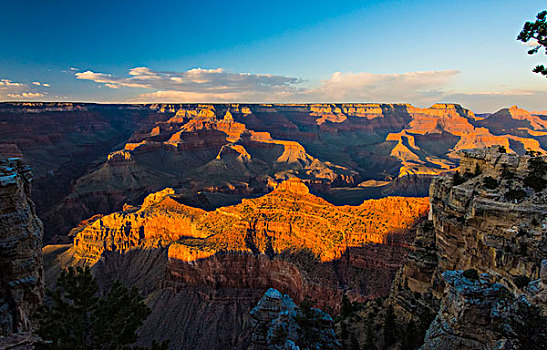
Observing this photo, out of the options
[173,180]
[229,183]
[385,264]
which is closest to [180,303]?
[385,264]

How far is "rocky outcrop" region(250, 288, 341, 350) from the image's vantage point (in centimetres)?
1531

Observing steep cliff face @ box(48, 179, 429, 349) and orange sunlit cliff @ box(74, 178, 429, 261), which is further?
orange sunlit cliff @ box(74, 178, 429, 261)

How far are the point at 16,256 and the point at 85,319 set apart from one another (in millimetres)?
4935

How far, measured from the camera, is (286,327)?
15.8m

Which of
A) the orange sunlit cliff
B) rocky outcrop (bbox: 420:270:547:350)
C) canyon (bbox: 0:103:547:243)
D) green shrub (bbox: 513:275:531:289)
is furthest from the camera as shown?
canyon (bbox: 0:103:547:243)

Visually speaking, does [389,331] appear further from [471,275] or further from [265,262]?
[265,262]

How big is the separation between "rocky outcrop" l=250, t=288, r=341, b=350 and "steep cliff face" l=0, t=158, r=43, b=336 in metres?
10.9

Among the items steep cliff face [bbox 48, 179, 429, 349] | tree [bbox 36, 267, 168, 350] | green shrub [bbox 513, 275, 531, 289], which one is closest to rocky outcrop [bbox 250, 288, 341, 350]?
tree [bbox 36, 267, 168, 350]

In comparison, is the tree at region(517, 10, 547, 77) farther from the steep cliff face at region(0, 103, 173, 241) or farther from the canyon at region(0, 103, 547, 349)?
the steep cliff face at region(0, 103, 173, 241)

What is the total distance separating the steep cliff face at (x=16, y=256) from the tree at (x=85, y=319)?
215 centimetres

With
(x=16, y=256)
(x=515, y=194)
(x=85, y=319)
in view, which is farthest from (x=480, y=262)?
(x=16, y=256)

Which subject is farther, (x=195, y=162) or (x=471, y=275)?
(x=195, y=162)

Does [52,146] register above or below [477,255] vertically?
below

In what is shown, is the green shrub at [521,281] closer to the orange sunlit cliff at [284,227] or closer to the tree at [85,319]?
the tree at [85,319]
